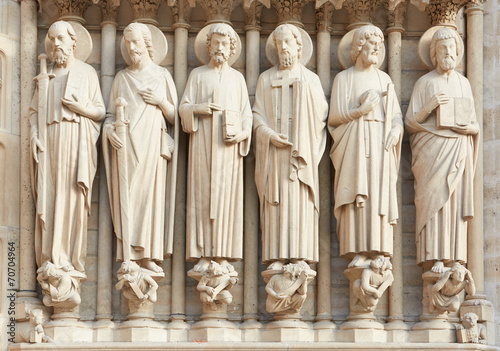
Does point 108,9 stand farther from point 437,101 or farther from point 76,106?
point 437,101

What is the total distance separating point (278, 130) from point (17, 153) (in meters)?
2.27

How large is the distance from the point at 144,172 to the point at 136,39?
45.2 inches

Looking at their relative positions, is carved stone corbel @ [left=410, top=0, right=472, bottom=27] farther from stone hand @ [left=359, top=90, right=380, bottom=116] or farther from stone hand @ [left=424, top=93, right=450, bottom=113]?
stone hand @ [left=359, top=90, right=380, bottom=116]

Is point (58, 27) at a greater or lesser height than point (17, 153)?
greater

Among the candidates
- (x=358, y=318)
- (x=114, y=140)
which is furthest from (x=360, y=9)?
(x=358, y=318)

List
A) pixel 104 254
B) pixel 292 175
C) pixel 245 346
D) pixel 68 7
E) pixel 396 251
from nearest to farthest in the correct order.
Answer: pixel 245 346 < pixel 292 175 < pixel 104 254 < pixel 396 251 < pixel 68 7

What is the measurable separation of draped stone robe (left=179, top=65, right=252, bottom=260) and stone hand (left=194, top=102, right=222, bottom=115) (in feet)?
0.15

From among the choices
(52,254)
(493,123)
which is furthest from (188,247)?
(493,123)

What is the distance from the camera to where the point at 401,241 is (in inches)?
493

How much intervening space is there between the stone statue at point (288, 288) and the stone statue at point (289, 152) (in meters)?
0.14

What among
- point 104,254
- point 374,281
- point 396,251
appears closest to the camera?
point 374,281

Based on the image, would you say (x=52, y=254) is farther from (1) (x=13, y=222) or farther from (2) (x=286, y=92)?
(2) (x=286, y=92)

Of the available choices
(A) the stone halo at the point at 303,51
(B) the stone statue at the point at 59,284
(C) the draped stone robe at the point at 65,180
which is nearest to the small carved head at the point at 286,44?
(A) the stone halo at the point at 303,51

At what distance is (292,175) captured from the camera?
12.2 metres
